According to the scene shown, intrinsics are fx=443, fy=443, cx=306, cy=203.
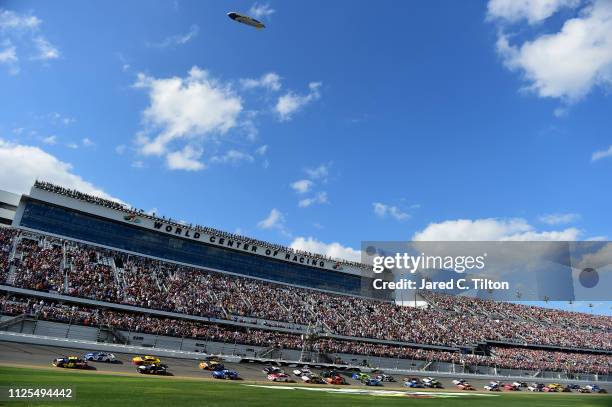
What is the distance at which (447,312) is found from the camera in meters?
105

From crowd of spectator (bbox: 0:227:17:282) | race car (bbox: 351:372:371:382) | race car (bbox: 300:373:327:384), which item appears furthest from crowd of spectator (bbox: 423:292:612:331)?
crowd of spectator (bbox: 0:227:17:282)

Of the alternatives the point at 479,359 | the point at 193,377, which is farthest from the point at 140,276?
the point at 479,359

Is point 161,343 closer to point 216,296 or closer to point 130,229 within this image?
point 216,296

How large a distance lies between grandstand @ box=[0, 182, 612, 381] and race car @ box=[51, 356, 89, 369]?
14.0 m

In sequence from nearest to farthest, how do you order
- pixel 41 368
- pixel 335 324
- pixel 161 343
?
pixel 41 368 → pixel 161 343 → pixel 335 324

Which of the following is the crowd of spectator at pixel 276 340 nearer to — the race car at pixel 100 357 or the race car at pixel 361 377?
the race car at pixel 100 357

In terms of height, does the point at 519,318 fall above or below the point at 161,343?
above

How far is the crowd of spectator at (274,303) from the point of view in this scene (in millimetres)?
60594

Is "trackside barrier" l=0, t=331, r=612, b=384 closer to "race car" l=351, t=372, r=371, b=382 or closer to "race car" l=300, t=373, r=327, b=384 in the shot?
"race car" l=351, t=372, r=371, b=382

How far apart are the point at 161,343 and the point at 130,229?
80.1 ft

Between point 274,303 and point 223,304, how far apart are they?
10.6 meters

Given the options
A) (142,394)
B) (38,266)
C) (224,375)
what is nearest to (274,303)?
(224,375)

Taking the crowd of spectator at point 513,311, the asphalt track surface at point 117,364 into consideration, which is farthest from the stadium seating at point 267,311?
the asphalt track surface at point 117,364

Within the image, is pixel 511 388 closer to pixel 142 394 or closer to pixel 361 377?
pixel 361 377
